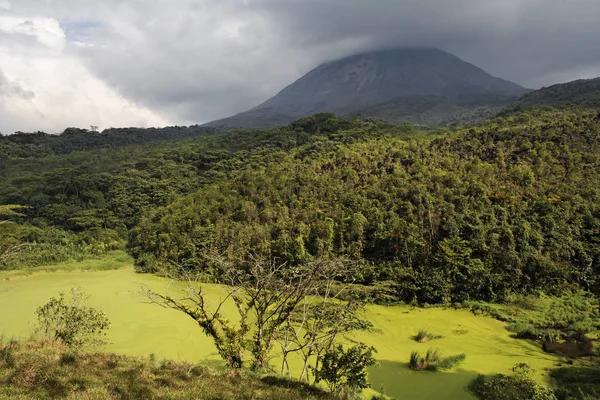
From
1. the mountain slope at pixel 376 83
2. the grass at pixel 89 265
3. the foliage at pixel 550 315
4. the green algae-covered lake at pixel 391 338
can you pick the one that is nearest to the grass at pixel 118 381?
the green algae-covered lake at pixel 391 338

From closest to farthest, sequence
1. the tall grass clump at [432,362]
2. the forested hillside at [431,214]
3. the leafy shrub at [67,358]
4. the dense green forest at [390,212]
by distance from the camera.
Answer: the leafy shrub at [67,358], the tall grass clump at [432,362], the forested hillside at [431,214], the dense green forest at [390,212]

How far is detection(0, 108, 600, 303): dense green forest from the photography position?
1437 centimetres

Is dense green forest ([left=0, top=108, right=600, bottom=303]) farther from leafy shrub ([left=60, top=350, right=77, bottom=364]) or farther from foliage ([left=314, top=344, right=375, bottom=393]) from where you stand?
foliage ([left=314, top=344, right=375, bottom=393])

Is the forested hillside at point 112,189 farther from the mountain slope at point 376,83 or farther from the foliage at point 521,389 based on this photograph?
the mountain slope at point 376,83

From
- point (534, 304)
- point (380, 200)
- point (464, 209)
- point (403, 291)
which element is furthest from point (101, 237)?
point (534, 304)

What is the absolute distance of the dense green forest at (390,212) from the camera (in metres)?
14.4

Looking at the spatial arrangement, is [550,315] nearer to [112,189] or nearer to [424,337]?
[424,337]

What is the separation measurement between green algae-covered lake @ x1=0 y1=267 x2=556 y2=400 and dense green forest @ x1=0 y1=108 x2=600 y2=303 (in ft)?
5.99

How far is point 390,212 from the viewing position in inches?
693

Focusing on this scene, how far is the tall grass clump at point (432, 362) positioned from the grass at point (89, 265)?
21966 millimetres

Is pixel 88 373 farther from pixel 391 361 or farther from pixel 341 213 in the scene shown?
pixel 341 213

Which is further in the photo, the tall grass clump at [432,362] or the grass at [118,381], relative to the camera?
the tall grass clump at [432,362]

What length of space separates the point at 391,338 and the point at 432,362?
7.57 feet

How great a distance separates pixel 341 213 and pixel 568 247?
412 inches
